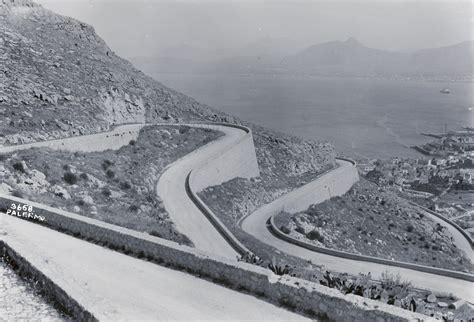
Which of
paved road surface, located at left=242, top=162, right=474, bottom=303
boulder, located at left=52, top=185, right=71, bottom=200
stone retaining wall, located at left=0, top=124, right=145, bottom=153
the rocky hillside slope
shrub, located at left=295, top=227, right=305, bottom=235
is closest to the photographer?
boulder, located at left=52, top=185, right=71, bottom=200

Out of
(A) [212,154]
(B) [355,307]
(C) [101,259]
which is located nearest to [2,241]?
(C) [101,259]

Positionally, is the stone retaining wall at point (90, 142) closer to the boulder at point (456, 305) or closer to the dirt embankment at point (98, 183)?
the dirt embankment at point (98, 183)

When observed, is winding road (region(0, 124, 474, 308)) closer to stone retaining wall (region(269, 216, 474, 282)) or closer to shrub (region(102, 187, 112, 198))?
stone retaining wall (region(269, 216, 474, 282))

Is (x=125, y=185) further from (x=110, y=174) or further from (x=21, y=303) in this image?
(x=21, y=303)

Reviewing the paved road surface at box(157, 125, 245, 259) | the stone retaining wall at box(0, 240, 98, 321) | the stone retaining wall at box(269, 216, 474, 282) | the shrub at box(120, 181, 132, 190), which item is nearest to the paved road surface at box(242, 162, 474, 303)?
the stone retaining wall at box(269, 216, 474, 282)

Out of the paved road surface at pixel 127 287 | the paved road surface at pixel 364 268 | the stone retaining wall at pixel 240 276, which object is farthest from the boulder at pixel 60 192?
the paved road surface at pixel 364 268

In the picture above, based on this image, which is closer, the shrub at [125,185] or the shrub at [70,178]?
the shrub at [70,178]
